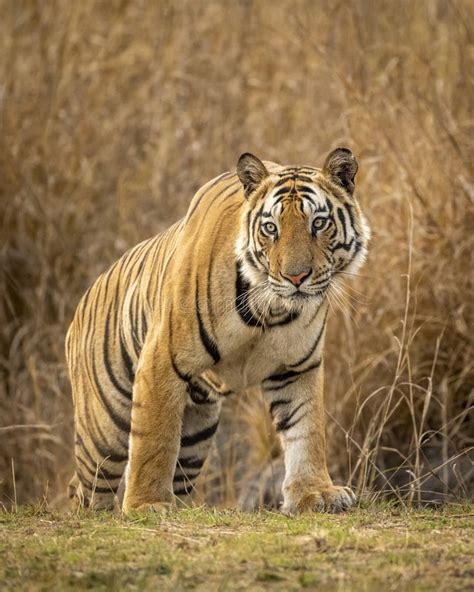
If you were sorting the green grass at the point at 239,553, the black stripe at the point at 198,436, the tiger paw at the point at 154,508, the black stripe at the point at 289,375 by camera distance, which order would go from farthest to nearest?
the black stripe at the point at 198,436 < the black stripe at the point at 289,375 < the tiger paw at the point at 154,508 < the green grass at the point at 239,553

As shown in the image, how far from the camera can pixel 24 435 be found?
7520 mm

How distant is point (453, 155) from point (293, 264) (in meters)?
2.88

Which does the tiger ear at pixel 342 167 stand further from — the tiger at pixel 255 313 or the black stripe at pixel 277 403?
the black stripe at pixel 277 403

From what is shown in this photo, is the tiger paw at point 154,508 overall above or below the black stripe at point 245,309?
below

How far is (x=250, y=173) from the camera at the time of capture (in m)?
4.29

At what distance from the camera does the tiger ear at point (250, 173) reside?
14.0 ft

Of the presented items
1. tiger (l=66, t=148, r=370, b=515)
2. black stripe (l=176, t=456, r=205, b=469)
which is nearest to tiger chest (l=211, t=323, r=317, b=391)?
tiger (l=66, t=148, r=370, b=515)

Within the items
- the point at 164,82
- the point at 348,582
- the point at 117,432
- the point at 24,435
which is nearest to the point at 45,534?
the point at 348,582

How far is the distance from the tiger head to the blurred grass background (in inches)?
81.3

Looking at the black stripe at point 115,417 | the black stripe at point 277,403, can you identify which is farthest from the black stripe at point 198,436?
the black stripe at point 277,403

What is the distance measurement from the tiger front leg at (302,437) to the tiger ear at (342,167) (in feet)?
2.30

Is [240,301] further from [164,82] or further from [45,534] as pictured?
[164,82]

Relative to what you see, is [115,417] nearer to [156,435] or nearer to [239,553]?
[156,435]

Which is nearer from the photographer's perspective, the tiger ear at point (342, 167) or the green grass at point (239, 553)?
the green grass at point (239, 553)
